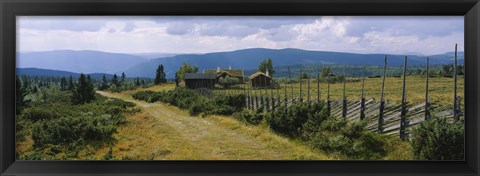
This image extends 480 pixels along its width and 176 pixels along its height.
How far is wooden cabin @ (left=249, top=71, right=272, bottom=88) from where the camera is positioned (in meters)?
3.63

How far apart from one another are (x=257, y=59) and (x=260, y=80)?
0.23m

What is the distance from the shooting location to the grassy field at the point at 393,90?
3.43 meters

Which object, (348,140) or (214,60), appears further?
(214,60)

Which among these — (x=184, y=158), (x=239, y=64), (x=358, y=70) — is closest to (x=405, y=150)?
(x=358, y=70)

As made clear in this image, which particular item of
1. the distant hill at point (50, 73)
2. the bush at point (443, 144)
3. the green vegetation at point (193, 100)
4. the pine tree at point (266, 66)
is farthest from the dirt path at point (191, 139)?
the bush at point (443, 144)

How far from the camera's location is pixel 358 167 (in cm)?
325

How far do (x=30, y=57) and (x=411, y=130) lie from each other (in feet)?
9.52

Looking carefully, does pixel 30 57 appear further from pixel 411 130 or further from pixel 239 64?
pixel 411 130

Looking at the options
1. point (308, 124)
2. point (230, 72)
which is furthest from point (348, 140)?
point (230, 72)

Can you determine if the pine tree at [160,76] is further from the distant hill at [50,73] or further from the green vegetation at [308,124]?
the distant hill at [50,73]
